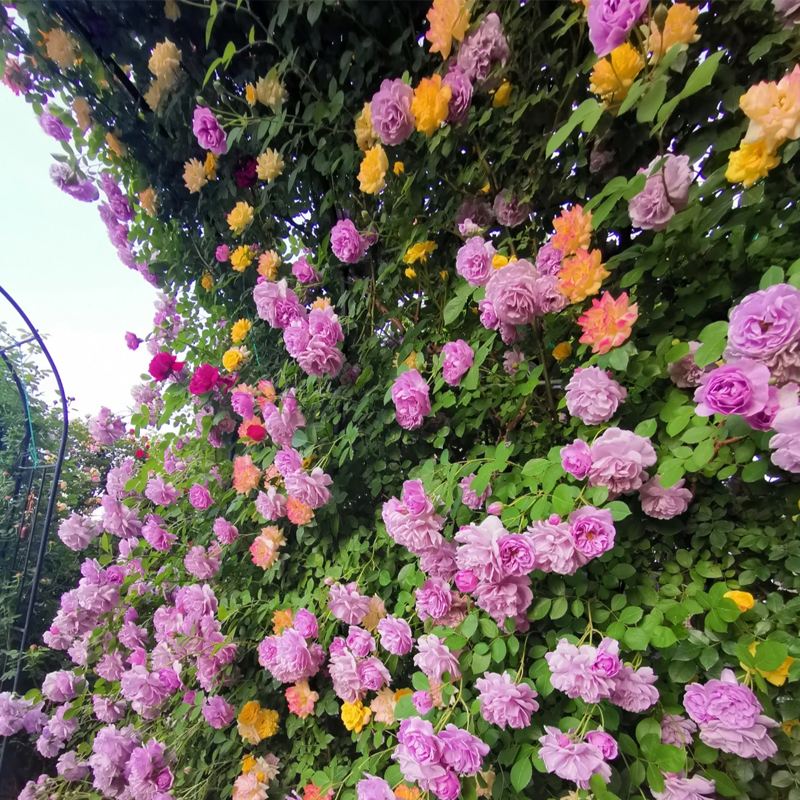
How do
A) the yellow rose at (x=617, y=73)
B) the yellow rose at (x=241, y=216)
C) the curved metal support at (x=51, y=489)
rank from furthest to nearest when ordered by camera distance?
the curved metal support at (x=51, y=489) < the yellow rose at (x=241, y=216) < the yellow rose at (x=617, y=73)

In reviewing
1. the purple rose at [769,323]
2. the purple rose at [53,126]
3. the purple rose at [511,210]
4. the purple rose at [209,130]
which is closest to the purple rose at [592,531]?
the purple rose at [769,323]

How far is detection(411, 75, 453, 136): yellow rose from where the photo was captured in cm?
83

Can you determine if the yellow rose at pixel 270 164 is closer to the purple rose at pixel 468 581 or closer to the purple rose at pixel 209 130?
the purple rose at pixel 209 130

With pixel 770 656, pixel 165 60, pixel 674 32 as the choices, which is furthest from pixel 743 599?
pixel 165 60

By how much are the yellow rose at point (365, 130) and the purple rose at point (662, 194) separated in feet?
1.98

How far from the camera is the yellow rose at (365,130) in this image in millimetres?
1005

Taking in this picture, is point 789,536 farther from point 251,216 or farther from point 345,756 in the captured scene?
point 251,216

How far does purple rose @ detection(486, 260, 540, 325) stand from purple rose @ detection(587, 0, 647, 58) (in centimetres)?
30

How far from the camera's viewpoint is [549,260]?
78 cm

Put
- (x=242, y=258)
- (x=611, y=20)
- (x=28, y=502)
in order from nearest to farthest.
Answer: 1. (x=611, y=20)
2. (x=242, y=258)
3. (x=28, y=502)

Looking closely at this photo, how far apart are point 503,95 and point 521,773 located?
46.0 inches

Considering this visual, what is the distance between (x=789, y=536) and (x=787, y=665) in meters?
0.17

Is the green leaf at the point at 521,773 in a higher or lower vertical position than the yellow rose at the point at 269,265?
lower

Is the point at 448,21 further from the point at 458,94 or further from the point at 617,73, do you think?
the point at 617,73
